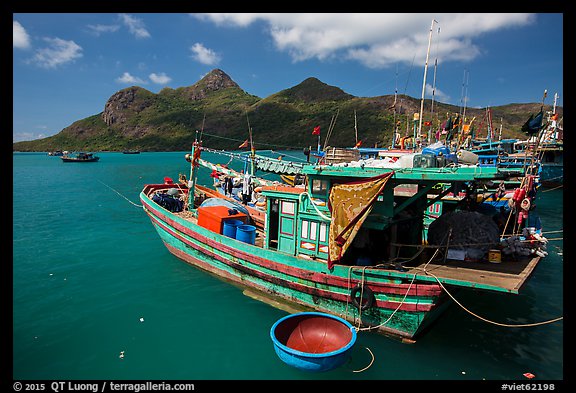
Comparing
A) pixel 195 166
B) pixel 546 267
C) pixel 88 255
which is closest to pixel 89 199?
pixel 88 255

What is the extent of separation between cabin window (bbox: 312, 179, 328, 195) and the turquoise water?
4.53 m

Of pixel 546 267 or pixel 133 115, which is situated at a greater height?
pixel 133 115

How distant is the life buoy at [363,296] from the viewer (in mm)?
9508

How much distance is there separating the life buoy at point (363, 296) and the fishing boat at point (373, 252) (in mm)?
30

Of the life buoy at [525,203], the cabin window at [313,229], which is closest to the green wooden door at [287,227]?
the cabin window at [313,229]

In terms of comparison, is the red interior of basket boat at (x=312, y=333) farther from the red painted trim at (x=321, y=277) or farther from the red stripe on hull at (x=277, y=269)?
the red painted trim at (x=321, y=277)

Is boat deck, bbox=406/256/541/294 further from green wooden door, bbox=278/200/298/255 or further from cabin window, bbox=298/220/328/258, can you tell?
green wooden door, bbox=278/200/298/255

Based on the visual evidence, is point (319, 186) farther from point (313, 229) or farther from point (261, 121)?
point (261, 121)

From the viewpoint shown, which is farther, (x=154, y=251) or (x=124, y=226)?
(x=124, y=226)

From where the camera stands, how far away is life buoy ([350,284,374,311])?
31.2ft

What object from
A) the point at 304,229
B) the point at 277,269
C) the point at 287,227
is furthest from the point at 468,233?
the point at 277,269

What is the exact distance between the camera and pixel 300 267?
10.9m
